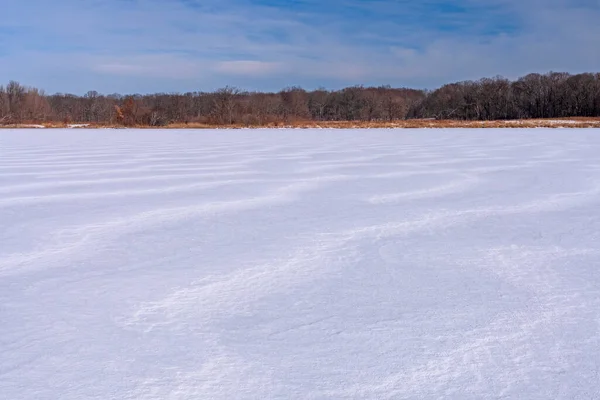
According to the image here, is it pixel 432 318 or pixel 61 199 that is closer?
pixel 432 318

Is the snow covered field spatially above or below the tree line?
below

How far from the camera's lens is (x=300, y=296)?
1.51 meters

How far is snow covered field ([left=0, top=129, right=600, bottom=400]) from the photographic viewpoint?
1064mm

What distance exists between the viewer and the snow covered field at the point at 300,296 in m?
1.06

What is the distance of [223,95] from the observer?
28.3 m

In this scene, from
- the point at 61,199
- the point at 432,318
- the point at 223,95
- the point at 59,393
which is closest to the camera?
the point at 59,393

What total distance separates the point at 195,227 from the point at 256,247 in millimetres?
452

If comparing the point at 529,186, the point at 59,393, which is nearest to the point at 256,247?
the point at 59,393

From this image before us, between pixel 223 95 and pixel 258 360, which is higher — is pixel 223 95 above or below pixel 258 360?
above

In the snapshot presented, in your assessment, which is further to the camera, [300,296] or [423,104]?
[423,104]

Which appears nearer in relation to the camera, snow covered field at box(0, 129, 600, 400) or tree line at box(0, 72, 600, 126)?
snow covered field at box(0, 129, 600, 400)

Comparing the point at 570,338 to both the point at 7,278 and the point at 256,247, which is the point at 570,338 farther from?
the point at 7,278

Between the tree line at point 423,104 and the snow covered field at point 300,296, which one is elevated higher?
the tree line at point 423,104

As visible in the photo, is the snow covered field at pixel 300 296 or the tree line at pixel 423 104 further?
the tree line at pixel 423 104
